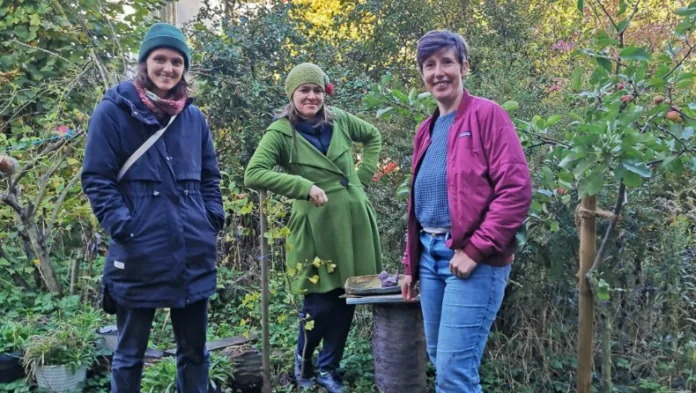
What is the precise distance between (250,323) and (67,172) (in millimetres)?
2134

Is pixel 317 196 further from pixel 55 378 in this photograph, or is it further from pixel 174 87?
pixel 55 378

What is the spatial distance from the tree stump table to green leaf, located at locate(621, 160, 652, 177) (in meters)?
1.60

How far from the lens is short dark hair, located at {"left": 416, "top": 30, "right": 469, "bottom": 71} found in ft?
8.03

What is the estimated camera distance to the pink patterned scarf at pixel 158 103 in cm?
275

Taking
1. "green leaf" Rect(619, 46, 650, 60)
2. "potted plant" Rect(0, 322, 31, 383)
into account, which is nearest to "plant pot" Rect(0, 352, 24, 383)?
"potted plant" Rect(0, 322, 31, 383)

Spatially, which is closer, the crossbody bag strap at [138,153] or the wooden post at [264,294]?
the crossbody bag strap at [138,153]

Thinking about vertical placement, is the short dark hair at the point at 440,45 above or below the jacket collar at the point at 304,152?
above

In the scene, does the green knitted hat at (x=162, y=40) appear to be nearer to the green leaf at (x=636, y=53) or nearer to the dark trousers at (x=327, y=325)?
the dark trousers at (x=327, y=325)

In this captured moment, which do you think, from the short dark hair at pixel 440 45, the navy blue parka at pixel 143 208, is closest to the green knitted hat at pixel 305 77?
the navy blue parka at pixel 143 208

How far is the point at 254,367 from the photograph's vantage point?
3793 mm

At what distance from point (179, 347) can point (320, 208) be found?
107 cm

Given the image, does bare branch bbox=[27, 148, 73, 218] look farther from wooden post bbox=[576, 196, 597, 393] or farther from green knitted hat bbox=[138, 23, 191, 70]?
wooden post bbox=[576, 196, 597, 393]

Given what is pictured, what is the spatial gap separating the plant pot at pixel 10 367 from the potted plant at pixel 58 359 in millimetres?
84

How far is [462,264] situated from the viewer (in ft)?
7.44
